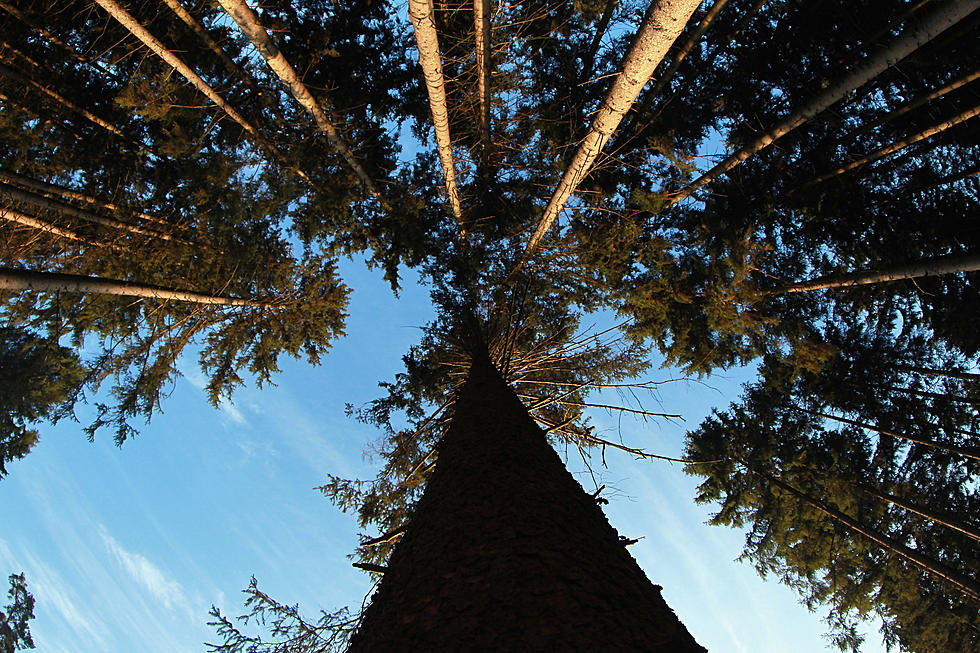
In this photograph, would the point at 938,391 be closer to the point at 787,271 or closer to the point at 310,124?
the point at 787,271

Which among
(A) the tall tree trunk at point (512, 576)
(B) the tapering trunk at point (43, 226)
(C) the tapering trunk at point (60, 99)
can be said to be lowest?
(A) the tall tree trunk at point (512, 576)

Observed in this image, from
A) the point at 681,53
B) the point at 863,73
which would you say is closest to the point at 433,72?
the point at 681,53

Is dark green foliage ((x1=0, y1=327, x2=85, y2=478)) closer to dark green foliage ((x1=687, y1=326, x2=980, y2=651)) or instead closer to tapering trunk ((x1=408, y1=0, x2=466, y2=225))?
tapering trunk ((x1=408, y1=0, x2=466, y2=225))

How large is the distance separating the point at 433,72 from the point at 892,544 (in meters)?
10.3

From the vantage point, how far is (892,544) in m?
7.96

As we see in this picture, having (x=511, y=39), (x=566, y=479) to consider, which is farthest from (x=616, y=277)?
(x=566, y=479)

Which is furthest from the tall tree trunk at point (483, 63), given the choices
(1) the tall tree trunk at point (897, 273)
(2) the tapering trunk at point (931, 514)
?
(2) the tapering trunk at point (931, 514)

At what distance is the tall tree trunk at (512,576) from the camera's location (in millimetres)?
1728

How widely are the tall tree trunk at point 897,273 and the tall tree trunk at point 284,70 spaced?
264 inches

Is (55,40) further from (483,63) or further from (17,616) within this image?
(17,616)

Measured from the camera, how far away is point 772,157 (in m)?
7.42

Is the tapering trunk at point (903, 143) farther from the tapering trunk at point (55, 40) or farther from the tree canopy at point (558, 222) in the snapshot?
the tapering trunk at point (55, 40)

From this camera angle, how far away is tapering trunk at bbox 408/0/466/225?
3998mm

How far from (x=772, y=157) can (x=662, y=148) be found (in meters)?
2.56
